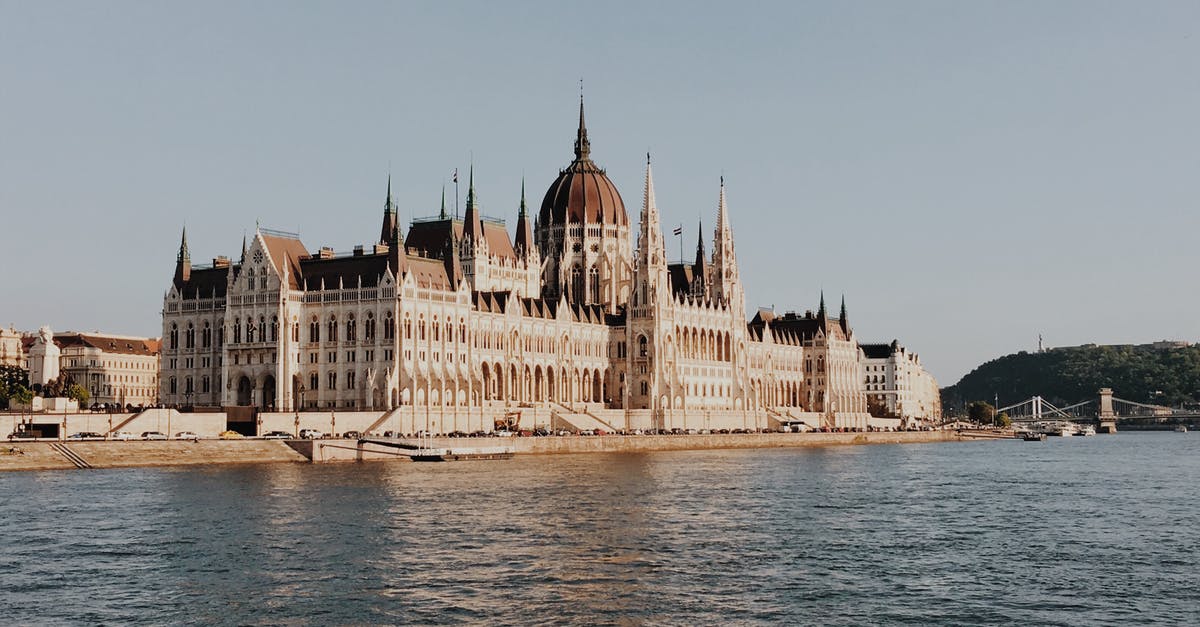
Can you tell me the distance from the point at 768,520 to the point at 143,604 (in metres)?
32.2

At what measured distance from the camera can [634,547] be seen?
2245 inches

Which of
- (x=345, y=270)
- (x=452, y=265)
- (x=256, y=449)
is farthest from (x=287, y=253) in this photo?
(x=256, y=449)

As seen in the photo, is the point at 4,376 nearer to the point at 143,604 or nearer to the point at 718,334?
the point at 718,334

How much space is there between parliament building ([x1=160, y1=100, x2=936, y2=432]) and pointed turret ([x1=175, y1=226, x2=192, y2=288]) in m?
0.19

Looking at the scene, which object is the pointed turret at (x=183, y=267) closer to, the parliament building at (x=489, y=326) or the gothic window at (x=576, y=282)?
the parliament building at (x=489, y=326)

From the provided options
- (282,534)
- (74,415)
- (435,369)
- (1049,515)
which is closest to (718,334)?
(435,369)

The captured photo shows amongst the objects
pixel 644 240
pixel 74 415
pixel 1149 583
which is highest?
pixel 644 240

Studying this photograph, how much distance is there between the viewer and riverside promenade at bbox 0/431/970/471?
94.5 m

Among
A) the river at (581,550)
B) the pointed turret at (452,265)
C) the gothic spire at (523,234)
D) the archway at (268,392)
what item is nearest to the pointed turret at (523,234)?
the gothic spire at (523,234)

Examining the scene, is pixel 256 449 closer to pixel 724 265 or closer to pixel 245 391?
pixel 245 391

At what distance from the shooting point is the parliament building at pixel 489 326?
133125 mm

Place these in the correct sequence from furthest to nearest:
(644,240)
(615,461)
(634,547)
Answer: (644,240) → (615,461) → (634,547)

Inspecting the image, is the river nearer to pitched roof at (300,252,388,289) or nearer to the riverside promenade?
the riverside promenade

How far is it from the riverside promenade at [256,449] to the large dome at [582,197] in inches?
1639
